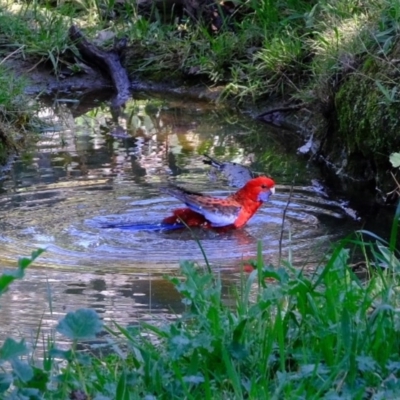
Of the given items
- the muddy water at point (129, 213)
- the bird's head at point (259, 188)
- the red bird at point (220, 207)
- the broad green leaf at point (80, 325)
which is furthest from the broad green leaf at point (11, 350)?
the bird's head at point (259, 188)

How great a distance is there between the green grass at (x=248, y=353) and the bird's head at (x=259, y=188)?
227cm

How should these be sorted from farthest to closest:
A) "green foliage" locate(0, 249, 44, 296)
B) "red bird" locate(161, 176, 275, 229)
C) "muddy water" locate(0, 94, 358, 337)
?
"red bird" locate(161, 176, 275, 229) < "muddy water" locate(0, 94, 358, 337) < "green foliage" locate(0, 249, 44, 296)

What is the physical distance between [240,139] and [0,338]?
4.93 meters

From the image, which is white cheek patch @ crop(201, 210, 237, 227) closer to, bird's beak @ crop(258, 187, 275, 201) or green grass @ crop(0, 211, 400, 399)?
bird's beak @ crop(258, 187, 275, 201)

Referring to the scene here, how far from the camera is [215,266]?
477 cm

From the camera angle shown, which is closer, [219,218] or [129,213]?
[219,218]

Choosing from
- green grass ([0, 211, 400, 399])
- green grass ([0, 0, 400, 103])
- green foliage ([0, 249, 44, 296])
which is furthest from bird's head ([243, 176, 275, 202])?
green foliage ([0, 249, 44, 296])

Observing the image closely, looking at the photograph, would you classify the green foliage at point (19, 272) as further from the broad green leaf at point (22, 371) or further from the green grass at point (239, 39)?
the green grass at point (239, 39)

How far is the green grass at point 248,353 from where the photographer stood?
103 inches

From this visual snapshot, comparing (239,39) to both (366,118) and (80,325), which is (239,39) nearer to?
(366,118)

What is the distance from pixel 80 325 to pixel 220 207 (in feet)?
9.87

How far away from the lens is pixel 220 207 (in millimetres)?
5527

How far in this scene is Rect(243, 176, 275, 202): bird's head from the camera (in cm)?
561

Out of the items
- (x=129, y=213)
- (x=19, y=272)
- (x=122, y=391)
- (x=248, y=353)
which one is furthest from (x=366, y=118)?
(x=19, y=272)
